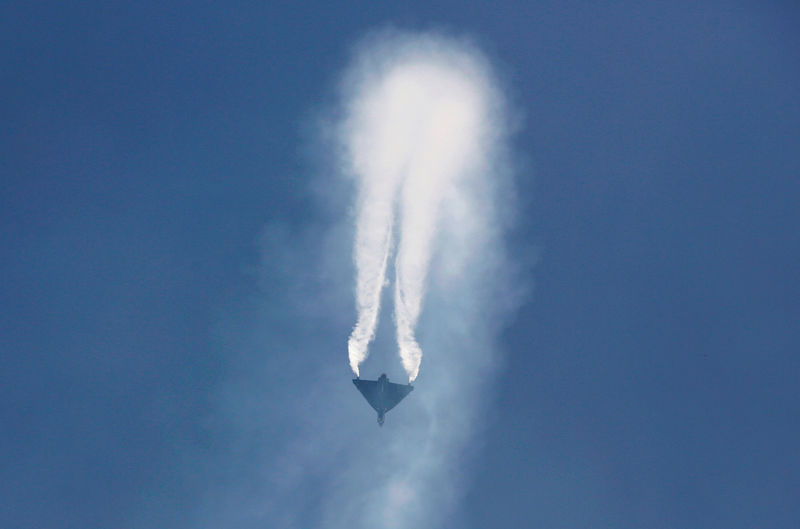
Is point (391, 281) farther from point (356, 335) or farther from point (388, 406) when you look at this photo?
point (388, 406)

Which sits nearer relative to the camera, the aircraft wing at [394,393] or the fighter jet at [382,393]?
the fighter jet at [382,393]

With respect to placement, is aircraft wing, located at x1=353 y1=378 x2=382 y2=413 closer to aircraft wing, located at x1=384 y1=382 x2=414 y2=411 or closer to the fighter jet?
the fighter jet

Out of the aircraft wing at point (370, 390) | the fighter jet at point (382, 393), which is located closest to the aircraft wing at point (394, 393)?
the fighter jet at point (382, 393)

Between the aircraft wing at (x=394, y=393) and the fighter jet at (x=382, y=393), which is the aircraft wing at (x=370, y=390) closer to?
the fighter jet at (x=382, y=393)

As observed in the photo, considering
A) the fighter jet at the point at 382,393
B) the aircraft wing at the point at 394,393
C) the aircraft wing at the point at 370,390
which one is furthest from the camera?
the aircraft wing at the point at 370,390

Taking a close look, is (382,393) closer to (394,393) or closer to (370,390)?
→ (394,393)

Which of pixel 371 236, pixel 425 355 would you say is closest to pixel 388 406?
pixel 425 355

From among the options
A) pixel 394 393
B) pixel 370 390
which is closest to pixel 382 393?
pixel 394 393

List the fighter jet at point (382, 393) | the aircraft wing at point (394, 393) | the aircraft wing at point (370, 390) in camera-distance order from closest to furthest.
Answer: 1. the fighter jet at point (382, 393)
2. the aircraft wing at point (394, 393)
3. the aircraft wing at point (370, 390)
